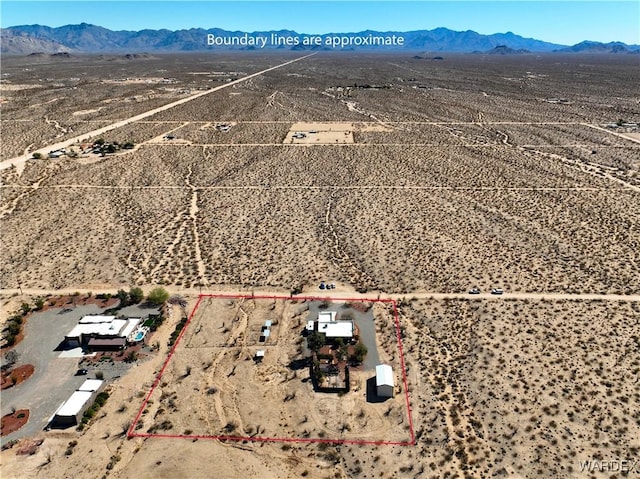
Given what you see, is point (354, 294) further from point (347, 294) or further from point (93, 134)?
point (93, 134)

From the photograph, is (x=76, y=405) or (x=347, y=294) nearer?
(x=76, y=405)

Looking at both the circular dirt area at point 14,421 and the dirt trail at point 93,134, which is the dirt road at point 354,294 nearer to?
the circular dirt area at point 14,421

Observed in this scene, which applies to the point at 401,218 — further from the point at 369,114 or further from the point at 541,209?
the point at 369,114

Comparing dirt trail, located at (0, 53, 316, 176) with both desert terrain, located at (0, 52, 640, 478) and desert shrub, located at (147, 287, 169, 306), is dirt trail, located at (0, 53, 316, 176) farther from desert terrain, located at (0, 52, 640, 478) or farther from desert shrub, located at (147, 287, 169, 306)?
desert shrub, located at (147, 287, 169, 306)

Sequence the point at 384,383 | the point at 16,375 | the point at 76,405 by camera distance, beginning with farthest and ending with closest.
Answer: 1. the point at 16,375
2. the point at 384,383
3. the point at 76,405

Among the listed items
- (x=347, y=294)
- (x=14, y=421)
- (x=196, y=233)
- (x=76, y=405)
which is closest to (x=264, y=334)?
(x=347, y=294)

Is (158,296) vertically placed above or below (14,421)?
above

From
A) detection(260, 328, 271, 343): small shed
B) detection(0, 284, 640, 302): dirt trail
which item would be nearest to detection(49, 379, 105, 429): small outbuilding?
detection(260, 328, 271, 343): small shed

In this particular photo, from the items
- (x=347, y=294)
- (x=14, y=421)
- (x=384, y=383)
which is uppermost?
(x=347, y=294)
